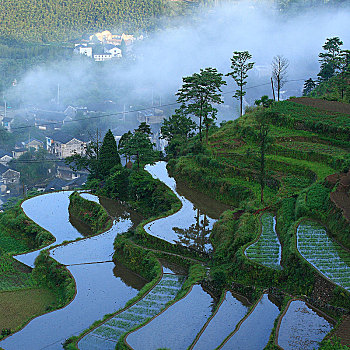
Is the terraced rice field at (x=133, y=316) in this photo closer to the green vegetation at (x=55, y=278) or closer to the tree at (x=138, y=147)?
the green vegetation at (x=55, y=278)

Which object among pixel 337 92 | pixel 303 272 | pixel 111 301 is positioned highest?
pixel 337 92

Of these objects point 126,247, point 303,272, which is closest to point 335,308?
point 303,272

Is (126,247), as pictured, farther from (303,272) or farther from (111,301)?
(303,272)

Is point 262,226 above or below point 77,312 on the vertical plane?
above

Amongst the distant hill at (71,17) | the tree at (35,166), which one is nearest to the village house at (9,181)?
the tree at (35,166)

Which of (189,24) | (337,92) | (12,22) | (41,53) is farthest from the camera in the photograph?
(189,24)

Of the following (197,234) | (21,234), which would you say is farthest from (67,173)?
(197,234)

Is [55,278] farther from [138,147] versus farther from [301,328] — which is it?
[138,147]
